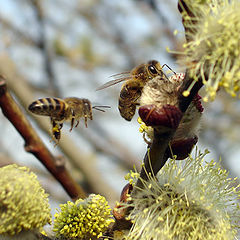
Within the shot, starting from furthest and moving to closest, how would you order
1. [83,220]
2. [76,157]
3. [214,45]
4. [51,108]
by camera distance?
[76,157]
[51,108]
[83,220]
[214,45]

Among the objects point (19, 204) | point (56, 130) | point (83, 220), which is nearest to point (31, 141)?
point (56, 130)

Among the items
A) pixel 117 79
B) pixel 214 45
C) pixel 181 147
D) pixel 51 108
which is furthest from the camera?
pixel 117 79

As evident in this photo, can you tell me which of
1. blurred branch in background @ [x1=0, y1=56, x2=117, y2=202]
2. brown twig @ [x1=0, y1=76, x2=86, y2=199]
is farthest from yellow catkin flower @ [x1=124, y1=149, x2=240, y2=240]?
blurred branch in background @ [x1=0, y1=56, x2=117, y2=202]

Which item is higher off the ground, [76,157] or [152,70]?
[76,157]

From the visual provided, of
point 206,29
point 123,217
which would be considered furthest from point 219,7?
point 123,217

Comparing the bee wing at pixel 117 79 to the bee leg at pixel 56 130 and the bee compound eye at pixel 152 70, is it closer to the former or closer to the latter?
the bee compound eye at pixel 152 70

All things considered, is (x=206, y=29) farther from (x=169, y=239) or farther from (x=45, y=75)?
(x=45, y=75)

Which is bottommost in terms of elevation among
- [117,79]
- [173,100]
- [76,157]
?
[173,100]

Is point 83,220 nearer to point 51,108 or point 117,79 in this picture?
point 51,108
